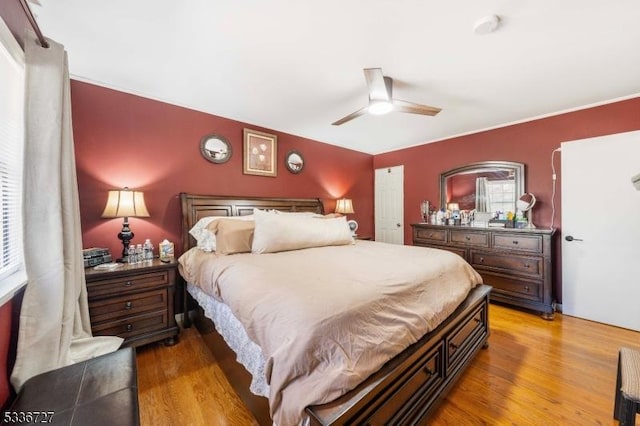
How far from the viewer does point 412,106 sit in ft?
7.61

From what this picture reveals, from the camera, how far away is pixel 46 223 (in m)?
1.33

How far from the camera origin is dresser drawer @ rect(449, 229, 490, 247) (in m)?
3.27

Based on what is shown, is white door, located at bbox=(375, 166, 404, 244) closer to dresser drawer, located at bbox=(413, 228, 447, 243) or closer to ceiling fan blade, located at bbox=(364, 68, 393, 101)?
dresser drawer, located at bbox=(413, 228, 447, 243)

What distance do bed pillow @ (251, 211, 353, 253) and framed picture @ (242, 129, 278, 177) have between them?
1081 millimetres

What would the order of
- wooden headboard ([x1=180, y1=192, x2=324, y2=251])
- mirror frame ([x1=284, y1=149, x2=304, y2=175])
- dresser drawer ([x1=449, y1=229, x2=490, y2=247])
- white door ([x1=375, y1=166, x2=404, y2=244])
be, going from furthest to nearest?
white door ([x1=375, y1=166, x2=404, y2=244]) → mirror frame ([x1=284, y1=149, x2=304, y2=175]) → dresser drawer ([x1=449, y1=229, x2=490, y2=247]) → wooden headboard ([x1=180, y1=192, x2=324, y2=251])

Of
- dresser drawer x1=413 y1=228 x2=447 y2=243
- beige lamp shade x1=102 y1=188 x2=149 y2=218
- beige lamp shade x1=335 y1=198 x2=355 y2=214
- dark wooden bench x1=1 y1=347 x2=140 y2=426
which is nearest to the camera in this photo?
dark wooden bench x1=1 y1=347 x2=140 y2=426

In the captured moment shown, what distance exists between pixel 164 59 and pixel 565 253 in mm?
4629

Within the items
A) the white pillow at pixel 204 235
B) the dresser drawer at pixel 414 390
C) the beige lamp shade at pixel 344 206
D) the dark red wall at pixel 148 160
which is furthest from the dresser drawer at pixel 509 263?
the white pillow at pixel 204 235

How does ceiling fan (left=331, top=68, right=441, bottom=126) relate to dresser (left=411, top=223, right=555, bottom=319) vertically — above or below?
above

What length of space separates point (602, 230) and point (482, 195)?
1.28m

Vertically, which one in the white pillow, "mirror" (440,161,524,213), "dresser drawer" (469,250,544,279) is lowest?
"dresser drawer" (469,250,544,279)

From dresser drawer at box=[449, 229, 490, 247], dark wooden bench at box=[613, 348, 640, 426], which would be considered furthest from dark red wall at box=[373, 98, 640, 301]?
dark wooden bench at box=[613, 348, 640, 426]

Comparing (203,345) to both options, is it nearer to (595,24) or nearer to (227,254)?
(227,254)

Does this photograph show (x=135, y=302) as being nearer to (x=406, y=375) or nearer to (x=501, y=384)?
(x=406, y=375)
